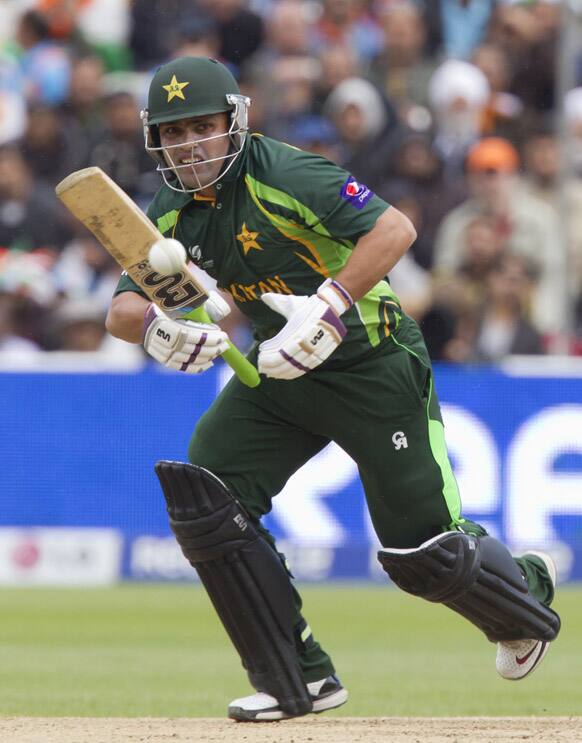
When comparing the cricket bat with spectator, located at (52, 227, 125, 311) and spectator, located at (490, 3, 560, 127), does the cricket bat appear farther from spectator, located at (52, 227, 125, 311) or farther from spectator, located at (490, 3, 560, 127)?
spectator, located at (490, 3, 560, 127)

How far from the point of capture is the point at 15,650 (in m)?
8.05

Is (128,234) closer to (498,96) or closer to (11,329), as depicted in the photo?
(11,329)

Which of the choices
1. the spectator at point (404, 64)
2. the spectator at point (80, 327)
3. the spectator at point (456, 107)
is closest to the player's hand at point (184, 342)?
the spectator at point (80, 327)

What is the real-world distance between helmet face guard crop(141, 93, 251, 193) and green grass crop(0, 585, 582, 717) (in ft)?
7.12

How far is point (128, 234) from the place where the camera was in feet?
16.3

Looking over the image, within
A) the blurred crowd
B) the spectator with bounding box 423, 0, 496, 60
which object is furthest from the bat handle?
the spectator with bounding box 423, 0, 496, 60

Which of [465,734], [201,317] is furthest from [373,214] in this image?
[465,734]

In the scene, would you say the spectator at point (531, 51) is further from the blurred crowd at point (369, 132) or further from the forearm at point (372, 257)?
the forearm at point (372, 257)

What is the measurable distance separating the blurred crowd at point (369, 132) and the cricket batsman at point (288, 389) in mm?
5346

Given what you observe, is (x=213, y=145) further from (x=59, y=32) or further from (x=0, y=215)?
(x=59, y=32)

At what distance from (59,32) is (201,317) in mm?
7971

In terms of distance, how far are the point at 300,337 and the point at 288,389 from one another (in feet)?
1.69

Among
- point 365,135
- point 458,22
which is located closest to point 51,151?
point 365,135

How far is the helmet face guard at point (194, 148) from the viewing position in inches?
199
